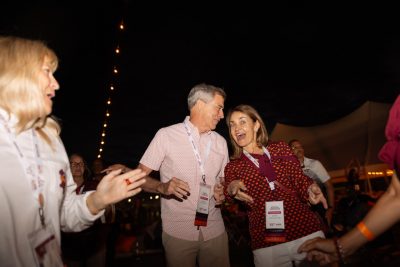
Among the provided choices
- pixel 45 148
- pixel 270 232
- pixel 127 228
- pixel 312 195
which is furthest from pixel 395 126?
pixel 127 228

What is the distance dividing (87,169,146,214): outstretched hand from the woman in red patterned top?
105 cm

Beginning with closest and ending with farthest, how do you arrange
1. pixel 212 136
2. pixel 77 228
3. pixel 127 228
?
pixel 77 228 → pixel 212 136 → pixel 127 228

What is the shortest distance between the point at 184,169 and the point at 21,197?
1952 millimetres

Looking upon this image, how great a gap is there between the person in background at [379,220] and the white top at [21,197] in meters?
1.61

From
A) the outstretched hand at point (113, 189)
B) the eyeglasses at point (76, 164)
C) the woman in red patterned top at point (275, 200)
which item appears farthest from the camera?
the eyeglasses at point (76, 164)

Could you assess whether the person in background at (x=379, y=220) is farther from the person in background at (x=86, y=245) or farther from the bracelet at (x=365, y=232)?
the person in background at (x=86, y=245)

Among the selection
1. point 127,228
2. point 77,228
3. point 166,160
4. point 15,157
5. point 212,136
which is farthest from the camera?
point 127,228

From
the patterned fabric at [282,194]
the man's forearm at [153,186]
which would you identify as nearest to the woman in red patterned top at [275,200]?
the patterned fabric at [282,194]

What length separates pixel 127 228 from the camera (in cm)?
1244

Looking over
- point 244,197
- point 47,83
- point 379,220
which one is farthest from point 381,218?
point 47,83

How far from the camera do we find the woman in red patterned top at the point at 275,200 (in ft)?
8.04

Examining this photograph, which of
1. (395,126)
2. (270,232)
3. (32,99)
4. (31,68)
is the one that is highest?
(31,68)

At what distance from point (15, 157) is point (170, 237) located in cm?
197

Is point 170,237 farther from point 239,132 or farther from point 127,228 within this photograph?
point 127,228
